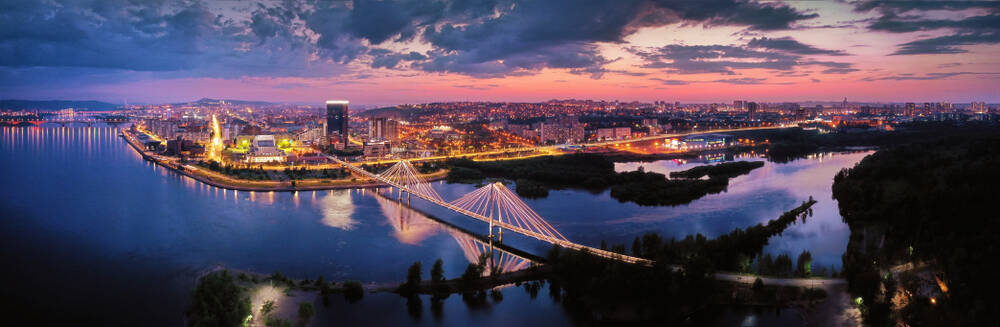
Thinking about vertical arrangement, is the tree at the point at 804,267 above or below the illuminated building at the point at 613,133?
below

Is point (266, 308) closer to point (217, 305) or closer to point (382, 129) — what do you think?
point (217, 305)

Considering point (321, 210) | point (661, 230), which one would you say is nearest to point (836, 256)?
point (661, 230)

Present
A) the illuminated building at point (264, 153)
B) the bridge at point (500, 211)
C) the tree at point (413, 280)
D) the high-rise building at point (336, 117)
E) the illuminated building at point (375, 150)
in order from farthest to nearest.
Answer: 1. the high-rise building at point (336, 117)
2. the illuminated building at point (375, 150)
3. the illuminated building at point (264, 153)
4. the bridge at point (500, 211)
5. the tree at point (413, 280)

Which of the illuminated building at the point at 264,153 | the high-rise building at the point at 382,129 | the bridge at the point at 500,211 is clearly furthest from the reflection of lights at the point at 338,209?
the high-rise building at the point at 382,129

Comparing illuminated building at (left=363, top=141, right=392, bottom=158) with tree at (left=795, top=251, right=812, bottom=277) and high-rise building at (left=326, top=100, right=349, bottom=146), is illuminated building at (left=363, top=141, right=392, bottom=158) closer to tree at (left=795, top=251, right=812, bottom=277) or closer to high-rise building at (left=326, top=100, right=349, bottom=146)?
high-rise building at (left=326, top=100, right=349, bottom=146)

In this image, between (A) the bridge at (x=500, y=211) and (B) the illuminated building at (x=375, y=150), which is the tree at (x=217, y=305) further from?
(B) the illuminated building at (x=375, y=150)

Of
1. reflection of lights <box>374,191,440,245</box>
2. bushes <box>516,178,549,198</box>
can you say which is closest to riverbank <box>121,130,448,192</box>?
reflection of lights <box>374,191,440,245</box>

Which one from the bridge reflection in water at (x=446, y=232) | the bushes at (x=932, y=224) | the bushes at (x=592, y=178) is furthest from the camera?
the bushes at (x=592, y=178)
